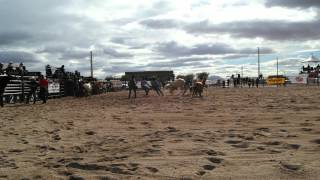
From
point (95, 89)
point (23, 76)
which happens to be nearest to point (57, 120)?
point (23, 76)

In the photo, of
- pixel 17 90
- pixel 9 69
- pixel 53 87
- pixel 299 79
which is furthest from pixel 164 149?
pixel 299 79

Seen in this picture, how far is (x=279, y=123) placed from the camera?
459 inches

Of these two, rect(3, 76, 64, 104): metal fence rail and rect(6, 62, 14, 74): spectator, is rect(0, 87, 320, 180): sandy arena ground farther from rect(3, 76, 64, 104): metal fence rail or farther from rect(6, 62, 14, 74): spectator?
rect(6, 62, 14, 74): spectator

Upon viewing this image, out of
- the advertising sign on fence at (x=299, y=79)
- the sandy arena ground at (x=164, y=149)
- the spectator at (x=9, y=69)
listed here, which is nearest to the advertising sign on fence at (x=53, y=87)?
the spectator at (x=9, y=69)

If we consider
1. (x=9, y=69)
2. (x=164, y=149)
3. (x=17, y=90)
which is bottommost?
(x=164, y=149)

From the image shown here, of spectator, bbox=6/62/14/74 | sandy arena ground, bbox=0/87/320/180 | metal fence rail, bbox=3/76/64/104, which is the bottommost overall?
sandy arena ground, bbox=0/87/320/180

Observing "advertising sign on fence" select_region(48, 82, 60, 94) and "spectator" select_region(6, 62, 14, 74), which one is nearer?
"spectator" select_region(6, 62, 14, 74)

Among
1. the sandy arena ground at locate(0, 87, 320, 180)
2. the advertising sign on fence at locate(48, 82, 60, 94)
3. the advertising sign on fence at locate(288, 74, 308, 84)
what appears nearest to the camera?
the sandy arena ground at locate(0, 87, 320, 180)

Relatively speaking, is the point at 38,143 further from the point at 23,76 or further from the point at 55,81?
the point at 55,81

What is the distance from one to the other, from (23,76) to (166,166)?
21.3 m

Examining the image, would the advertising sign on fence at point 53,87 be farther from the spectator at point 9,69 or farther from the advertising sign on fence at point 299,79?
the advertising sign on fence at point 299,79

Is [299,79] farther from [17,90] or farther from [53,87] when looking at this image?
[17,90]

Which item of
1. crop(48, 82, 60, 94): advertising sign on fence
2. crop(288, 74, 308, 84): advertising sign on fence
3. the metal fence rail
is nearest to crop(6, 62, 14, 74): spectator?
the metal fence rail

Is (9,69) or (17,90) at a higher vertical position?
(9,69)
